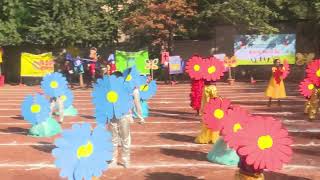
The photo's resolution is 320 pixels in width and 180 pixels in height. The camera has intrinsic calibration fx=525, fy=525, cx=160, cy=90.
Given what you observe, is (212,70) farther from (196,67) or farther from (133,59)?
(133,59)

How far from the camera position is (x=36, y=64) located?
27.1m

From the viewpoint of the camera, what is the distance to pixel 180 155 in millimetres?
10125

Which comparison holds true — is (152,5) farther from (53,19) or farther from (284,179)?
(284,179)

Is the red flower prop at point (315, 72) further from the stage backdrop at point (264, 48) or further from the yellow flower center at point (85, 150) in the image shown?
the stage backdrop at point (264, 48)

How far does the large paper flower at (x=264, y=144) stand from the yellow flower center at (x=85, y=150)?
1.85 meters

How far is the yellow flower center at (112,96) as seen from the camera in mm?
8539

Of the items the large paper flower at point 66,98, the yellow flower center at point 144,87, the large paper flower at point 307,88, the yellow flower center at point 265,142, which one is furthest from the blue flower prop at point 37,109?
the yellow flower center at point 265,142

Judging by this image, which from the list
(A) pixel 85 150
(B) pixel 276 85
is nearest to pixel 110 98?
(A) pixel 85 150

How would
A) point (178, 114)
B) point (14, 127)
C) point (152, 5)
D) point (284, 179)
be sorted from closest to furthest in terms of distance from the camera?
point (284, 179) < point (14, 127) < point (178, 114) < point (152, 5)

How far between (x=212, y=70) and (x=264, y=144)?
22.3 ft

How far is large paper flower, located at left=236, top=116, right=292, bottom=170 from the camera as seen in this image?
5.88 m

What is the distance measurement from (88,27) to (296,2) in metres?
10.5

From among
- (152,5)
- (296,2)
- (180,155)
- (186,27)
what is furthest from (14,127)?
(296,2)

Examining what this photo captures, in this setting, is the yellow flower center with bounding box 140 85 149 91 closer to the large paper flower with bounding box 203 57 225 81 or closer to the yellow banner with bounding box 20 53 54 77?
the large paper flower with bounding box 203 57 225 81
